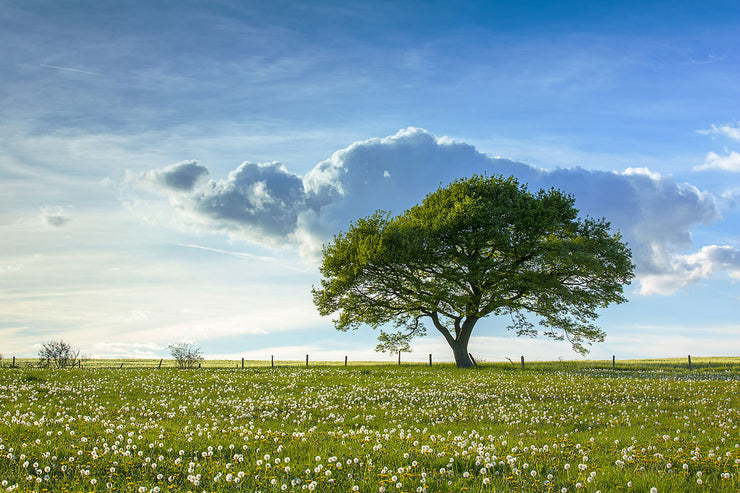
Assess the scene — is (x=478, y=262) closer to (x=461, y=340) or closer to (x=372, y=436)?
(x=461, y=340)

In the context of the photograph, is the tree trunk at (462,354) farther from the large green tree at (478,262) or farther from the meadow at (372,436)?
the meadow at (372,436)

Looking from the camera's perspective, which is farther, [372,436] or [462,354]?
[462,354]

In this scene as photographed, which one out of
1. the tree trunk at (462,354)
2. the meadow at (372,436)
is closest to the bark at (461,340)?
the tree trunk at (462,354)

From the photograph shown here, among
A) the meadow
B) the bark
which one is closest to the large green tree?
the bark

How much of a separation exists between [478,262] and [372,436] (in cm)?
3038

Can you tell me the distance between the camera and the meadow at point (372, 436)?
8555 millimetres

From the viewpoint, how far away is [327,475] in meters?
8.11

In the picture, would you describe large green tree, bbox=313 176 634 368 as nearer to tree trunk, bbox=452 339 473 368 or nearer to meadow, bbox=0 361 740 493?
tree trunk, bbox=452 339 473 368

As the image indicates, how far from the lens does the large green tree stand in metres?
40.5

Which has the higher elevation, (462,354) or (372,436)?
(372,436)

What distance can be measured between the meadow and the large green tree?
13693mm

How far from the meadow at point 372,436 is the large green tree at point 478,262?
1369 centimetres

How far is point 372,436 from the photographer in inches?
468

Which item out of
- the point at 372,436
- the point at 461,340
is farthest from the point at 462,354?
the point at 372,436
